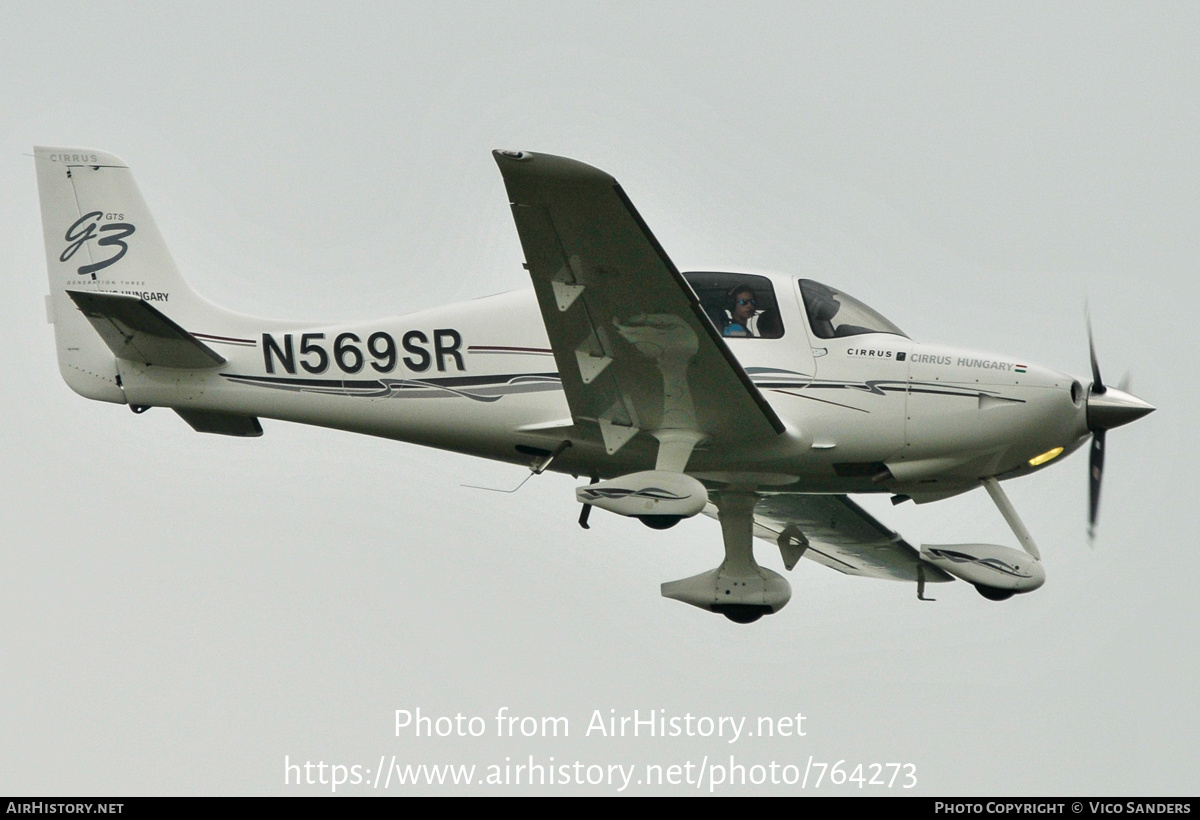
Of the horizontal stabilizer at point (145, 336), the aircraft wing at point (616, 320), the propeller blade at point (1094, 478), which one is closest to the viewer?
the aircraft wing at point (616, 320)

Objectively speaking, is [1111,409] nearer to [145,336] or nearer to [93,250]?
[145,336]

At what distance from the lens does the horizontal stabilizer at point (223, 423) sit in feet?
39.8

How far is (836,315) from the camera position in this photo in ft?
36.3

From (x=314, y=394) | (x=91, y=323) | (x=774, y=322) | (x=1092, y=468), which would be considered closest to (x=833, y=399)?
(x=774, y=322)

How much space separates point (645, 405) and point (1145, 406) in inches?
152

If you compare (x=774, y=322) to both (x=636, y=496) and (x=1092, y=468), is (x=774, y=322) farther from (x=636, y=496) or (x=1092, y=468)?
(x=1092, y=468)

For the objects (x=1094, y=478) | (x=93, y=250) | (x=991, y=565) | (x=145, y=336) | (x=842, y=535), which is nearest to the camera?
(x=991, y=565)

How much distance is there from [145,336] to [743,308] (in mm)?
5062

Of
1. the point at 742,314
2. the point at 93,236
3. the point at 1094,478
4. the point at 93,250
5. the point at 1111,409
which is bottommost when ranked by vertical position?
the point at 1094,478

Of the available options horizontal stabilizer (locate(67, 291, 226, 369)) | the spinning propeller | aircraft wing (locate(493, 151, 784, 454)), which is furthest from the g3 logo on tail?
the spinning propeller

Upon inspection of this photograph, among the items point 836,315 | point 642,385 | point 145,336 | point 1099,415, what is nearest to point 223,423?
point 145,336

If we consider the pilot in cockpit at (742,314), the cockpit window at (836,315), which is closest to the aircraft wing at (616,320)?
the pilot in cockpit at (742,314)

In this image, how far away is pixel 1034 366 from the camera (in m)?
10.8

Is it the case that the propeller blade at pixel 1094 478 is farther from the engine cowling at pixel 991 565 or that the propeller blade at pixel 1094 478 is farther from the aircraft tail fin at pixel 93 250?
the aircraft tail fin at pixel 93 250
